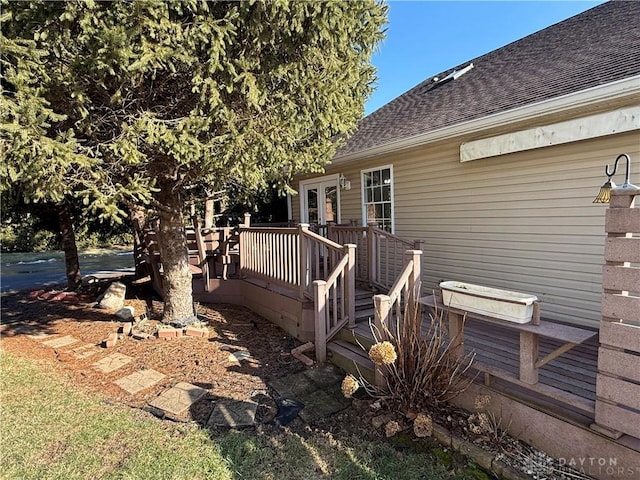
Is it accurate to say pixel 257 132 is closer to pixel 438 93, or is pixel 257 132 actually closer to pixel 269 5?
pixel 269 5

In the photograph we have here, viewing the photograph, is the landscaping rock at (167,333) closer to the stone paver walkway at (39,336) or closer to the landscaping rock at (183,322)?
the landscaping rock at (183,322)

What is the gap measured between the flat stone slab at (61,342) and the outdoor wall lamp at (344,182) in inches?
215

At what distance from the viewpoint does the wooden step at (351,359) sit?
365 centimetres

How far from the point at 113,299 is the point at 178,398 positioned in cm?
436

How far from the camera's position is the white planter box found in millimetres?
2588

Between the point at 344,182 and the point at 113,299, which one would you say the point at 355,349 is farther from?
the point at 113,299

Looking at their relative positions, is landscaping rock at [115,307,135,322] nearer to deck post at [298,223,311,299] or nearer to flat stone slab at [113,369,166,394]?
flat stone slab at [113,369,166,394]

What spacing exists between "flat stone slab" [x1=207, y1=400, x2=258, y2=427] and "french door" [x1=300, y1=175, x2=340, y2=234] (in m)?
4.67

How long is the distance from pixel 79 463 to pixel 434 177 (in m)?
5.64

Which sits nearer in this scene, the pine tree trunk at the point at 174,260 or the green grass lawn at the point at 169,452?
the green grass lawn at the point at 169,452

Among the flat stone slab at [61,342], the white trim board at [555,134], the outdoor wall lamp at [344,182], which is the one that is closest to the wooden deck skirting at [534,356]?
the white trim board at [555,134]

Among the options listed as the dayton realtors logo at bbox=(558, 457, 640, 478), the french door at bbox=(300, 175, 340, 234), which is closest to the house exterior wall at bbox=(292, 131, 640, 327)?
the french door at bbox=(300, 175, 340, 234)

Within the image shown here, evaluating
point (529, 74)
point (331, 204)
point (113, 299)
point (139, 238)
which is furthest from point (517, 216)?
point (139, 238)

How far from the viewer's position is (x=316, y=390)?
11.9 ft
